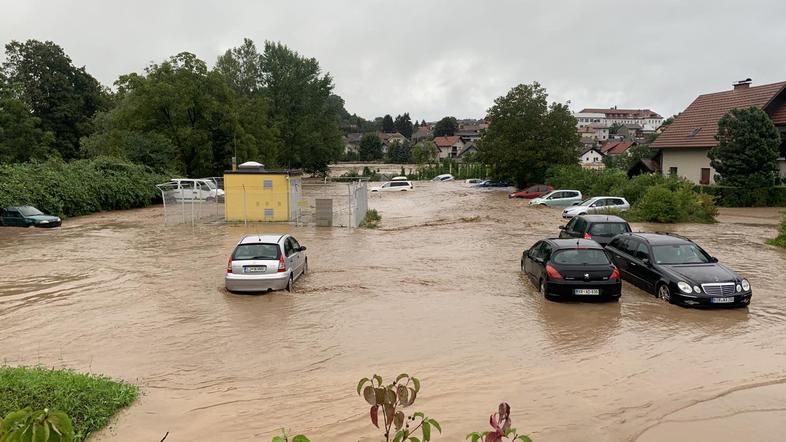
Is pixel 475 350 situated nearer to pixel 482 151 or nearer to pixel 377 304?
pixel 377 304

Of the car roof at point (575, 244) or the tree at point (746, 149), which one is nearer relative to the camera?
the car roof at point (575, 244)

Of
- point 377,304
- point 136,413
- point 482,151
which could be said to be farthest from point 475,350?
point 482,151

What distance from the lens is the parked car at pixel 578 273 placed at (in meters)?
12.6

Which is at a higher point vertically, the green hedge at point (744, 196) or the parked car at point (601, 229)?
the green hedge at point (744, 196)

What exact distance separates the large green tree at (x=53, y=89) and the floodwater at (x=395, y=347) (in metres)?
46.4

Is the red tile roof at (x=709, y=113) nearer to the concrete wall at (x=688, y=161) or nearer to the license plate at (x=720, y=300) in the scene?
the concrete wall at (x=688, y=161)

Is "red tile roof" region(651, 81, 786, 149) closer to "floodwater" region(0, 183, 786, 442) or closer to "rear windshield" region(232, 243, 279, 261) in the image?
"floodwater" region(0, 183, 786, 442)

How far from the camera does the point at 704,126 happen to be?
138ft

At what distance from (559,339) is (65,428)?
964cm

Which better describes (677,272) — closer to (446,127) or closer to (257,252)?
(257,252)

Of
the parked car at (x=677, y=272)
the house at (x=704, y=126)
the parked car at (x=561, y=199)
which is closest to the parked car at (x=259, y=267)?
the parked car at (x=677, y=272)

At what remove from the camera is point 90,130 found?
205ft

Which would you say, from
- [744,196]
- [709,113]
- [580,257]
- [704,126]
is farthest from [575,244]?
[709,113]

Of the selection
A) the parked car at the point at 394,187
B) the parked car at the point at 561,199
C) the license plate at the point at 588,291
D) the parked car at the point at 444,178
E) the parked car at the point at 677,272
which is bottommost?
the license plate at the point at 588,291
